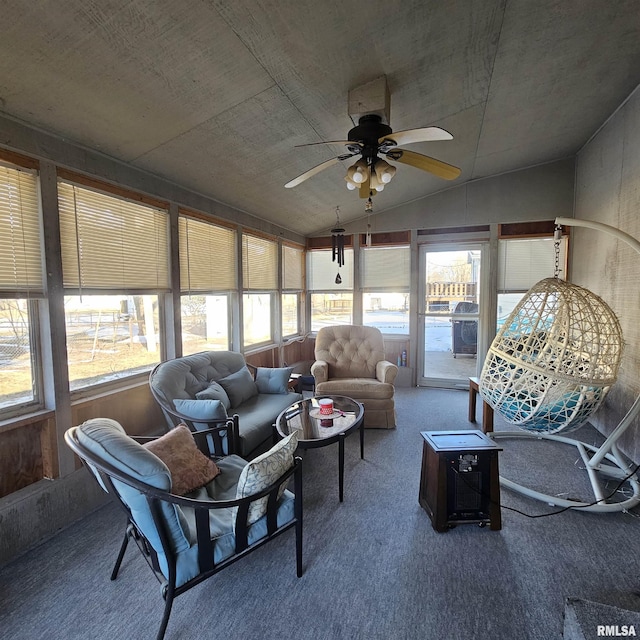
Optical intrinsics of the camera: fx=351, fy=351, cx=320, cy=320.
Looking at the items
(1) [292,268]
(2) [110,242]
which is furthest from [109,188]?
(1) [292,268]

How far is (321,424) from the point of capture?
2.78m

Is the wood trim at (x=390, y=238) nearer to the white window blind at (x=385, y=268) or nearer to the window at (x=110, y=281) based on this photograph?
the white window blind at (x=385, y=268)

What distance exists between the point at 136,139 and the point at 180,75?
0.72 metres

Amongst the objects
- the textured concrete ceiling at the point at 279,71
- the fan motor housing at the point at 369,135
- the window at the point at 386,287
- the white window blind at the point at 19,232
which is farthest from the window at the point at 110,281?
the window at the point at 386,287

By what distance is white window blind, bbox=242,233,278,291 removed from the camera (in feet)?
14.7

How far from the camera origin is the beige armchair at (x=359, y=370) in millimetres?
3859

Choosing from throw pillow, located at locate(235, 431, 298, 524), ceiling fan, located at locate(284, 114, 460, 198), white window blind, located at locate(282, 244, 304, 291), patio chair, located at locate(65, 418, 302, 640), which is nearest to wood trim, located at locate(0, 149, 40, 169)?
patio chair, located at locate(65, 418, 302, 640)

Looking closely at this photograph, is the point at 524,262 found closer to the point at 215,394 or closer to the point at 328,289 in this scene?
the point at 328,289

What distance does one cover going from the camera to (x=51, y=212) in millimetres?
2256

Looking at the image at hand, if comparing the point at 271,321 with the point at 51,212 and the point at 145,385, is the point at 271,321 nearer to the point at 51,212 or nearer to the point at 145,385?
the point at 145,385

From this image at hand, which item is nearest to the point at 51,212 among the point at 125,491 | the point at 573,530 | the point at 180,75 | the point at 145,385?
the point at 180,75

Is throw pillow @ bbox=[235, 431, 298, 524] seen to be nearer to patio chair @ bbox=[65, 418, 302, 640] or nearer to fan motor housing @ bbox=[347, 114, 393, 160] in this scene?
patio chair @ bbox=[65, 418, 302, 640]

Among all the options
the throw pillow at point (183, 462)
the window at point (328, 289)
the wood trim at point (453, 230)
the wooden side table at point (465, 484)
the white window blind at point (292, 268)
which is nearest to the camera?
the throw pillow at point (183, 462)
